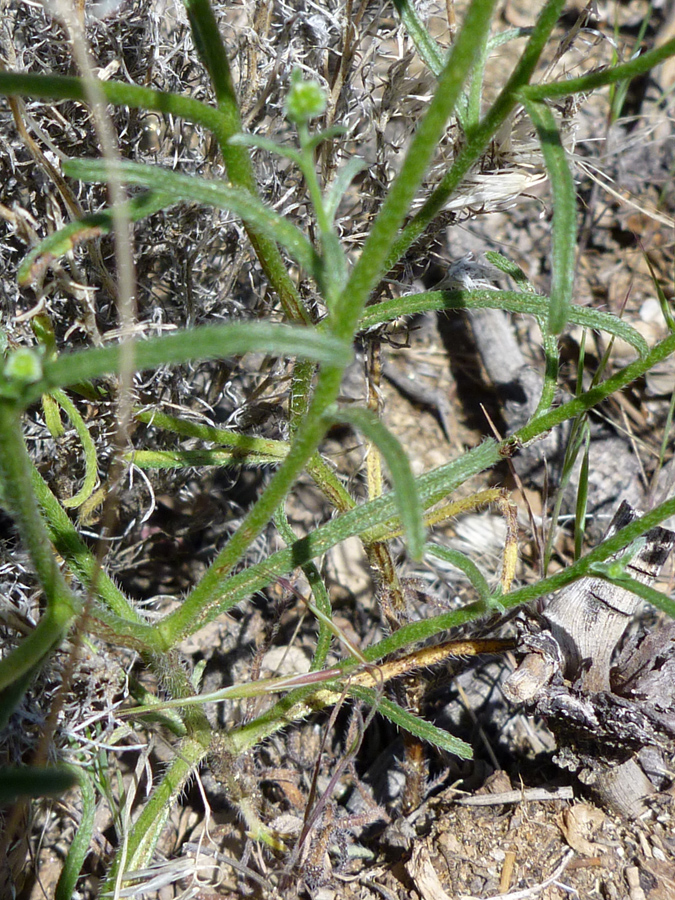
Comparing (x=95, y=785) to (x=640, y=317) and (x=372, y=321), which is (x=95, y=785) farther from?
(x=640, y=317)

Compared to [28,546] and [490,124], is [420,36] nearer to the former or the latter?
[490,124]

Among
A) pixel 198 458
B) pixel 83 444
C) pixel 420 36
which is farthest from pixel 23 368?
pixel 420 36

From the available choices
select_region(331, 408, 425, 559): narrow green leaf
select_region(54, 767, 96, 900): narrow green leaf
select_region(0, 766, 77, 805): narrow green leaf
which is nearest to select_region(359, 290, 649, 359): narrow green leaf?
select_region(331, 408, 425, 559): narrow green leaf

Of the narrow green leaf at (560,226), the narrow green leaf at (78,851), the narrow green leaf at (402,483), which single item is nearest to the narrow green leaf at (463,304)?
the narrow green leaf at (560,226)

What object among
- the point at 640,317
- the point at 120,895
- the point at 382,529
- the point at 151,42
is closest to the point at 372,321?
the point at 382,529

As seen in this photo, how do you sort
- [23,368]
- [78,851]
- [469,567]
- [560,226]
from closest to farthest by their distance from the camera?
[23,368]
[560,226]
[469,567]
[78,851]
